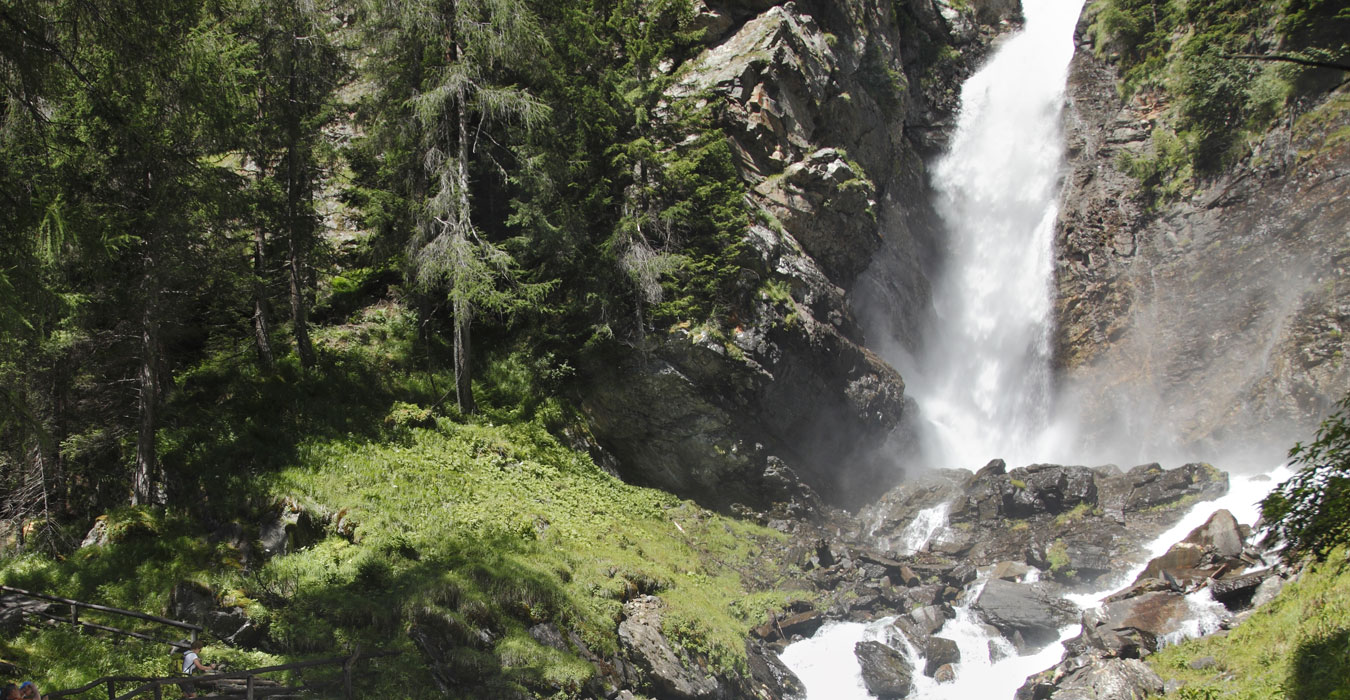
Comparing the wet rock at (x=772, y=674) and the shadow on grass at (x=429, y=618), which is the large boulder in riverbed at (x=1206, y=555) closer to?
the wet rock at (x=772, y=674)

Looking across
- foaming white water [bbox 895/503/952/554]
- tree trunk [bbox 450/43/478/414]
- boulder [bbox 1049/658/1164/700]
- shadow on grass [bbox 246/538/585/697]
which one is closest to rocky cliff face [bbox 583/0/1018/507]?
foaming white water [bbox 895/503/952/554]

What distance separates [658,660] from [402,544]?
435 cm

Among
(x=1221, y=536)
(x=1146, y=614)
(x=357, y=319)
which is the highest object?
(x=357, y=319)

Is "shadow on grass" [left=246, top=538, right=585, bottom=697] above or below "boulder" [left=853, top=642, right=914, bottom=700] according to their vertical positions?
above

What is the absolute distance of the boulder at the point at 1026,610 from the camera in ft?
49.0

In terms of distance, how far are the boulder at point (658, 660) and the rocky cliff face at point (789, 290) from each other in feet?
23.3

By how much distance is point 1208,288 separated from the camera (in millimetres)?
23141

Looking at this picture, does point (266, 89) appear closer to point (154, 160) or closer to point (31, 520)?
point (154, 160)

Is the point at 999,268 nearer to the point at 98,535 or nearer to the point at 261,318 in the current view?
the point at 261,318

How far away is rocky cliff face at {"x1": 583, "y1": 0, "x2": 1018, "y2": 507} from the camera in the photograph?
18328 millimetres

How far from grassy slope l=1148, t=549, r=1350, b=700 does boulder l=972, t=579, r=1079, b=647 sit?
2864 millimetres

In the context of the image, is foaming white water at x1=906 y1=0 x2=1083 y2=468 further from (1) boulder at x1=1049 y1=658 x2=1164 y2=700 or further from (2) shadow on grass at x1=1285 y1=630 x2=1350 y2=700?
(2) shadow on grass at x1=1285 y1=630 x2=1350 y2=700

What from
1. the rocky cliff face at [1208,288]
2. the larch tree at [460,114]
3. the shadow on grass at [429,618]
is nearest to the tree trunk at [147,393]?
the shadow on grass at [429,618]

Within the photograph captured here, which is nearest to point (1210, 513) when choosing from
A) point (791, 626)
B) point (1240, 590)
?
point (1240, 590)
